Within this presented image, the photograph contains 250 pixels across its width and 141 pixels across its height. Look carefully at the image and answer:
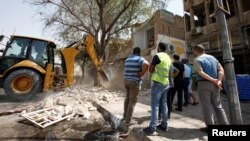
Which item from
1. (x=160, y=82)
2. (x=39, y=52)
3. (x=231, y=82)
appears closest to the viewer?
(x=231, y=82)

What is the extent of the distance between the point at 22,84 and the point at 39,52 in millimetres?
1567

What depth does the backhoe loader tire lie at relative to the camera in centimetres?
897

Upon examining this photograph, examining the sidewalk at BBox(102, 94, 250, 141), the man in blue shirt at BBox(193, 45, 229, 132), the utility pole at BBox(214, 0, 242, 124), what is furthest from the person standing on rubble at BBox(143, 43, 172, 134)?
the utility pole at BBox(214, 0, 242, 124)

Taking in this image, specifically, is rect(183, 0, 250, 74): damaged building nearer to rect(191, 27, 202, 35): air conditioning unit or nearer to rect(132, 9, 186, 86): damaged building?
rect(191, 27, 202, 35): air conditioning unit

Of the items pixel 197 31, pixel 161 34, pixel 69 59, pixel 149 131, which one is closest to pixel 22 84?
pixel 69 59

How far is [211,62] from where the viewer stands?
438 centimetres

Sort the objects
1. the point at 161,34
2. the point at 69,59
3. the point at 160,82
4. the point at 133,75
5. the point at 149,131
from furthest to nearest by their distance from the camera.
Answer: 1. the point at 161,34
2. the point at 69,59
3. the point at 133,75
4. the point at 160,82
5. the point at 149,131

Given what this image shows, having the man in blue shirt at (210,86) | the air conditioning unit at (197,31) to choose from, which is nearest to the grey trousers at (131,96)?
the man in blue shirt at (210,86)

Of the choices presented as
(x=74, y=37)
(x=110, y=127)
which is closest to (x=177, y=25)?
(x=74, y=37)

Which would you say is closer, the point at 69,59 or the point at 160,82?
the point at 160,82

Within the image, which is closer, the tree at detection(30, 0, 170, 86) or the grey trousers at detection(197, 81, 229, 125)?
the grey trousers at detection(197, 81, 229, 125)

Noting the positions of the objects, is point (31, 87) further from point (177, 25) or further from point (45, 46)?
point (177, 25)

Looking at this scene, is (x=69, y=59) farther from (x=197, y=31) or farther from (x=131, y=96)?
(x=197, y=31)

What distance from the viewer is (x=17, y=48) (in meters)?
9.58
